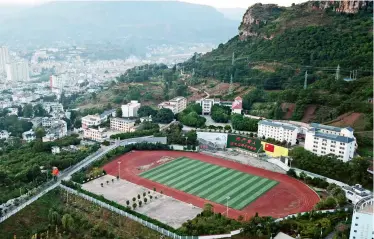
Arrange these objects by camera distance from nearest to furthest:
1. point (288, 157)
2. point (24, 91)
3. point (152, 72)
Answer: point (288, 157) < point (152, 72) < point (24, 91)

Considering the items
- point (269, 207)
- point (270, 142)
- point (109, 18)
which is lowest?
point (269, 207)

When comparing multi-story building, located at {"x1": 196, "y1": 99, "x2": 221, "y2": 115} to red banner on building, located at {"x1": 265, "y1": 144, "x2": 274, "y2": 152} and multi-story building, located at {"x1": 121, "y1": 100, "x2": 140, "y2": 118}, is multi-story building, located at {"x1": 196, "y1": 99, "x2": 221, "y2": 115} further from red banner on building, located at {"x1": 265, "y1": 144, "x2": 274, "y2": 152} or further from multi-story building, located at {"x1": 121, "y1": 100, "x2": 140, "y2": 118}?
red banner on building, located at {"x1": 265, "y1": 144, "x2": 274, "y2": 152}

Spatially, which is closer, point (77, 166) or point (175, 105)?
point (77, 166)

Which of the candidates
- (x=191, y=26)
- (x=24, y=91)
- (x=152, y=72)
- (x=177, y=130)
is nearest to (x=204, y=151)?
(x=177, y=130)

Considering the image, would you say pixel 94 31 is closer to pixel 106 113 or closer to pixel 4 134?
pixel 4 134

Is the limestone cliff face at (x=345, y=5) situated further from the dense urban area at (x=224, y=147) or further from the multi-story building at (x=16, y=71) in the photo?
the multi-story building at (x=16, y=71)

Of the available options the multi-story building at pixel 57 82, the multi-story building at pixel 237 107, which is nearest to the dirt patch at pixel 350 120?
the multi-story building at pixel 237 107

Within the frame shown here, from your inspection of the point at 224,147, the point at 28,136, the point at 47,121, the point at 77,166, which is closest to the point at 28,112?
the point at 47,121

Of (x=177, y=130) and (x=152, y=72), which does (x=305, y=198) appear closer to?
(x=177, y=130)
